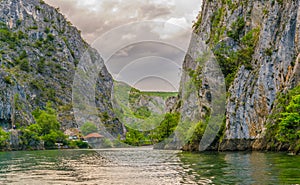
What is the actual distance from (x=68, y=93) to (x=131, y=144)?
48996mm

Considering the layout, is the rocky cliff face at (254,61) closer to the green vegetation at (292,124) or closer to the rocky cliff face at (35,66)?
the green vegetation at (292,124)

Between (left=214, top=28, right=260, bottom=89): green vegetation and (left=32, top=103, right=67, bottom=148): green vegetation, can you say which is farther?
(left=32, top=103, right=67, bottom=148): green vegetation

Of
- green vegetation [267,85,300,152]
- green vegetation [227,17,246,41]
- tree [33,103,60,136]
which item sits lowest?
green vegetation [267,85,300,152]

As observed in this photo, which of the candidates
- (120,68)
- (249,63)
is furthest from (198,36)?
(120,68)

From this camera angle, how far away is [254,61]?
3031 inches

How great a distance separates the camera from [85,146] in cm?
13662

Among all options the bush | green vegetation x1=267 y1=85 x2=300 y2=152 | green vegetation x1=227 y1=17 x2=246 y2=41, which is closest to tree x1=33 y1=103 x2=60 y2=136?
the bush

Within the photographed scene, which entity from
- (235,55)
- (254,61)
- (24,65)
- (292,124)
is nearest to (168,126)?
(235,55)

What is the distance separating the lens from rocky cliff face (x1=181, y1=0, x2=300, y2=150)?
64062 millimetres

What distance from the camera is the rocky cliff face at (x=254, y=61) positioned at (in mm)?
64062

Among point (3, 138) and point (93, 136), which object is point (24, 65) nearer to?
point (93, 136)

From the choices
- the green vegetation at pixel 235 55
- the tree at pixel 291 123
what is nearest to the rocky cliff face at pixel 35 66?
the green vegetation at pixel 235 55

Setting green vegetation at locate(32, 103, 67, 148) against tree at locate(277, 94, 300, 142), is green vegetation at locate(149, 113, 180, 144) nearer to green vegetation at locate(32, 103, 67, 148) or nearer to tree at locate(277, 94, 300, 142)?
green vegetation at locate(32, 103, 67, 148)

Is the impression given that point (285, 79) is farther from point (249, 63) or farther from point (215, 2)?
point (215, 2)
